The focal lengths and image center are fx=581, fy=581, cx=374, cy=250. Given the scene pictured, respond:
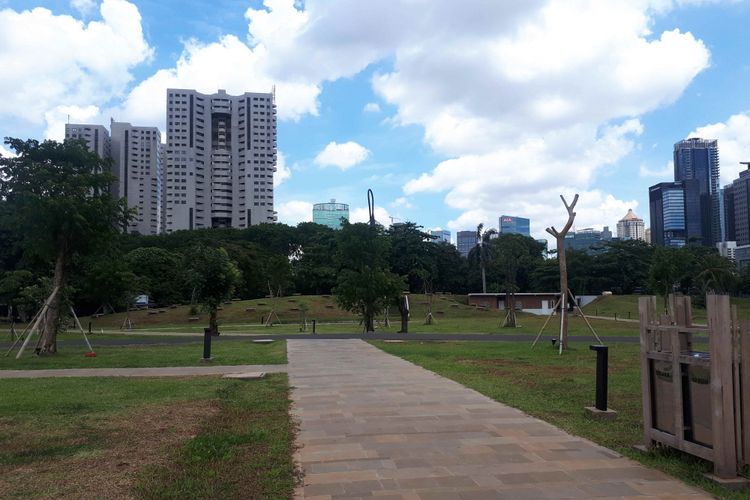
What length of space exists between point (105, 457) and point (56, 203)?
15.5m

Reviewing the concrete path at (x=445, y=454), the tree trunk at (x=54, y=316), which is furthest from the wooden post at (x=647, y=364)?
the tree trunk at (x=54, y=316)

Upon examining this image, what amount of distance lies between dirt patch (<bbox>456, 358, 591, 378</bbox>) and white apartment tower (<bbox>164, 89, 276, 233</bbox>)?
104034 millimetres

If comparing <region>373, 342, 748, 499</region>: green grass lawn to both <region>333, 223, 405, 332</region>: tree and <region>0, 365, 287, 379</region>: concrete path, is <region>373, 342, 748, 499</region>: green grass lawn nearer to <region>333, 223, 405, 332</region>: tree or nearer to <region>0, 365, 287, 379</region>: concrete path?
<region>0, 365, 287, 379</region>: concrete path

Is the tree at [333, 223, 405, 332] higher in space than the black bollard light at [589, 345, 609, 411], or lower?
higher

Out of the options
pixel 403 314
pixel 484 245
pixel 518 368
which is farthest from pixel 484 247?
pixel 518 368

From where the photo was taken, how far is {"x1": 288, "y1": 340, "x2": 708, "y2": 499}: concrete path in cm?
453

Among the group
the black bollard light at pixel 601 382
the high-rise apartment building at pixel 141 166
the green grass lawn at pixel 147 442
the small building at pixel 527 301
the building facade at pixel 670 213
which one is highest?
the high-rise apartment building at pixel 141 166

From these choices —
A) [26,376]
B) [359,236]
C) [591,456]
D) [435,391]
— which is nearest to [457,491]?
[591,456]

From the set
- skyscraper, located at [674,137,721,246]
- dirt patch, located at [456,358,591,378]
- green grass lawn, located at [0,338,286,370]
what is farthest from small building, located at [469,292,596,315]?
dirt patch, located at [456,358,591,378]

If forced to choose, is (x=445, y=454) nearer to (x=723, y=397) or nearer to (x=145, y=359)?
(x=723, y=397)

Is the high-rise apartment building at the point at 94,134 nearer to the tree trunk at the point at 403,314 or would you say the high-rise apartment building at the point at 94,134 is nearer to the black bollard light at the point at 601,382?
the tree trunk at the point at 403,314

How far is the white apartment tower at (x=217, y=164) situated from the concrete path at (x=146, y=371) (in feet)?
337

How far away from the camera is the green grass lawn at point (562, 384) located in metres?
5.43

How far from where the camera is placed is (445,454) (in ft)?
18.3
